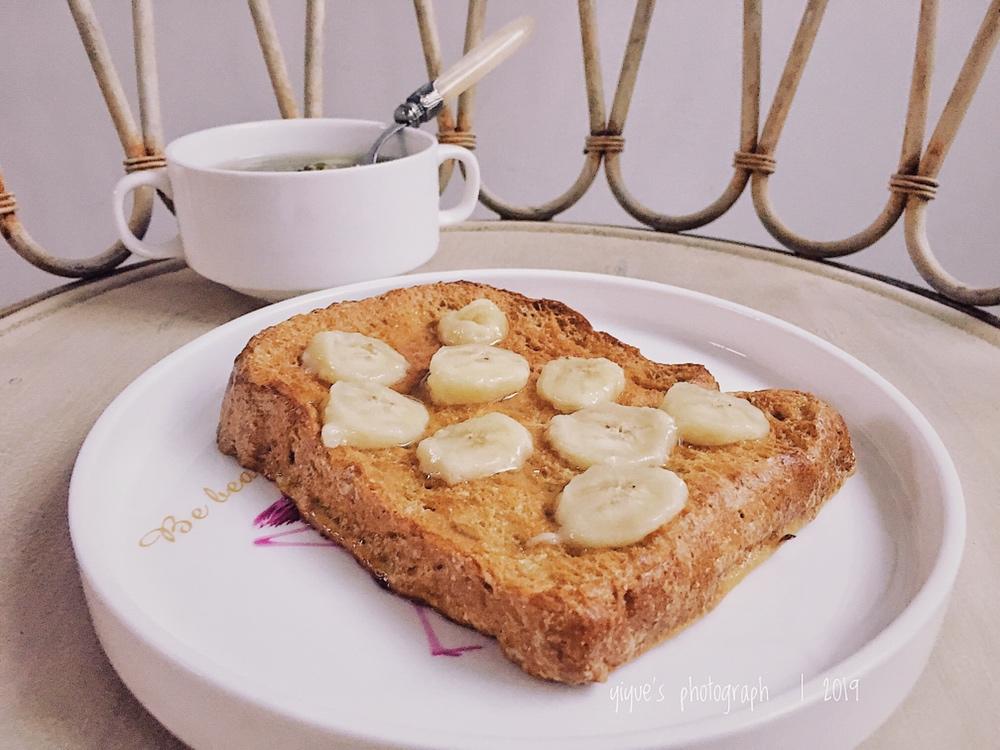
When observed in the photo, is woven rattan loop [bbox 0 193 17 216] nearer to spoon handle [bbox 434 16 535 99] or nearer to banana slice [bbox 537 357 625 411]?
spoon handle [bbox 434 16 535 99]

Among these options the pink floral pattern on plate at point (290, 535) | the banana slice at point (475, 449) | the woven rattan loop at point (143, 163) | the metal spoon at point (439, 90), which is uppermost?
the metal spoon at point (439, 90)

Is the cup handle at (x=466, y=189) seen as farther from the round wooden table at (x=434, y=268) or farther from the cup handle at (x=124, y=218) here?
the cup handle at (x=124, y=218)

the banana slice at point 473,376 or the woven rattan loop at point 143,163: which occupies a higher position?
the woven rattan loop at point 143,163

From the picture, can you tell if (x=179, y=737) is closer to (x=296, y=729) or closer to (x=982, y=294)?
(x=296, y=729)

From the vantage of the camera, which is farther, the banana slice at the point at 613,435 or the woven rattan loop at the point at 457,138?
the woven rattan loop at the point at 457,138

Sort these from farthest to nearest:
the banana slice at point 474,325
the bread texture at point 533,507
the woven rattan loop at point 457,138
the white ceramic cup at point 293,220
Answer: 1. the woven rattan loop at point 457,138
2. the white ceramic cup at point 293,220
3. the banana slice at point 474,325
4. the bread texture at point 533,507

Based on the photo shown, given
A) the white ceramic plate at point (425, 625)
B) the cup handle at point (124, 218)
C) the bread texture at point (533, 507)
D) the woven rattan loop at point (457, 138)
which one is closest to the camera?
the white ceramic plate at point (425, 625)

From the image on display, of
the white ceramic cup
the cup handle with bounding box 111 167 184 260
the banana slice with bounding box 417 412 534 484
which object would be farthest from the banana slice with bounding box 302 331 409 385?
the cup handle with bounding box 111 167 184 260

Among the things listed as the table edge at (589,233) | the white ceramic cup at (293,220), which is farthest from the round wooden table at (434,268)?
the white ceramic cup at (293,220)
